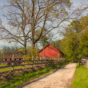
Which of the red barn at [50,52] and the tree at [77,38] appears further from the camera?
the red barn at [50,52]

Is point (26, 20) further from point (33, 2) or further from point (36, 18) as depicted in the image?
point (33, 2)

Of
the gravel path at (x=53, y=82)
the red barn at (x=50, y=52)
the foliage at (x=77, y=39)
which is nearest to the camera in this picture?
the gravel path at (x=53, y=82)

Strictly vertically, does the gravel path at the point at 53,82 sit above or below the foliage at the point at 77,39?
below

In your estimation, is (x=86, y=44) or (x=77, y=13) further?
(x=86, y=44)

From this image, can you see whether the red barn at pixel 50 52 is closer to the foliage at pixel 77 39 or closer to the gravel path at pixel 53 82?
the foliage at pixel 77 39

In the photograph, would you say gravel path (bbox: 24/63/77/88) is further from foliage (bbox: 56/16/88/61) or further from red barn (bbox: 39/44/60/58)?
red barn (bbox: 39/44/60/58)

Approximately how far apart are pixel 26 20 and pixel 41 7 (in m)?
3.26

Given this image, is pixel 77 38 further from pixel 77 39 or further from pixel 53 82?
pixel 53 82

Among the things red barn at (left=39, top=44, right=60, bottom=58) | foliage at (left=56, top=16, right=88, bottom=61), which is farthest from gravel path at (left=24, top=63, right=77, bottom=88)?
red barn at (left=39, top=44, right=60, bottom=58)

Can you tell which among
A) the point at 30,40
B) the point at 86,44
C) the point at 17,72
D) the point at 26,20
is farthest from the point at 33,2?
the point at 17,72

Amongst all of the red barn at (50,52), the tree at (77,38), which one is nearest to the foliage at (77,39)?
the tree at (77,38)

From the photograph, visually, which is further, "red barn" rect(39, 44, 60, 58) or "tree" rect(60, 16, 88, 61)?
"red barn" rect(39, 44, 60, 58)

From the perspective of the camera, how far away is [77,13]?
19.4 metres

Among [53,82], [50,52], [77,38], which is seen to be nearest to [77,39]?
[77,38]
